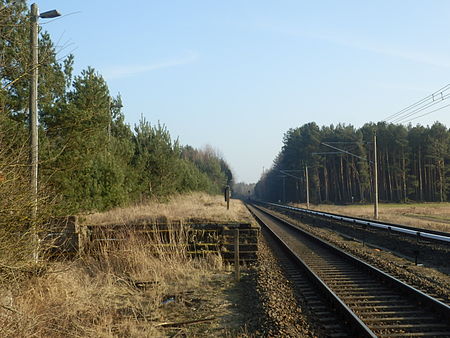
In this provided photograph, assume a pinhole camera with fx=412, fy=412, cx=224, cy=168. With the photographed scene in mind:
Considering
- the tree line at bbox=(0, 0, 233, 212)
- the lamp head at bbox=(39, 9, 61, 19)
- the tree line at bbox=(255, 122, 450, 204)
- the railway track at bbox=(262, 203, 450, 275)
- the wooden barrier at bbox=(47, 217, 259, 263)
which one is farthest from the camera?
the tree line at bbox=(255, 122, 450, 204)

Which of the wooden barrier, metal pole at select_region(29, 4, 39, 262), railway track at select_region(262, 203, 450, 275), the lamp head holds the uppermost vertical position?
the lamp head

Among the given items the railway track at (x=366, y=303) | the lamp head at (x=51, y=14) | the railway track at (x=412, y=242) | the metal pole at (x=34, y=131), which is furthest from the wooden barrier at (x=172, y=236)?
the railway track at (x=412, y=242)

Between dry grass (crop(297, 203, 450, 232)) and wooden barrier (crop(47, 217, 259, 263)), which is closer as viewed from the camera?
wooden barrier (crop(47, 217, 259, 263))

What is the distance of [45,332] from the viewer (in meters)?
5.75

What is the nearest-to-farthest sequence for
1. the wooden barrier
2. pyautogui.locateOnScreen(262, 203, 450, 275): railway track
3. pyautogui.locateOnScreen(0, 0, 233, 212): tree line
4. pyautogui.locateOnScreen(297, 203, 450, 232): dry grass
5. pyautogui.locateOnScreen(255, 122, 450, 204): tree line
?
1. pyautogui.locateOnScreen(0, 0, 233, 212): tree line
2. the wooden barrier
3. pyautogui.locateOnScreen(262, 203, 450, 275): railway track
4. pyautogui.locateOnScreen(297, 203, 450, 232): dry grass
5. pyautogui.locateOnScreen(255, 122, 450, 204): tree line

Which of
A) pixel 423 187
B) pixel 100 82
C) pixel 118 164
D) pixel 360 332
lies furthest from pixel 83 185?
pixel 423 187

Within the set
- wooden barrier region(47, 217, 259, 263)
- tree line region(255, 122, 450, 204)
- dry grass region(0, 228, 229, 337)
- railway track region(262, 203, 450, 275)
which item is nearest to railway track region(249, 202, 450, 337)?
wooden barrier region(47, 217, 259, 263)

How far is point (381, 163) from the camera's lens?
7775 centimetres

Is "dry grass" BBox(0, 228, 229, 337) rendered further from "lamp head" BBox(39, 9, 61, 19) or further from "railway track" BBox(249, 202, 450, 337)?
"lamp head" BBox(39, 9, 61, 19)

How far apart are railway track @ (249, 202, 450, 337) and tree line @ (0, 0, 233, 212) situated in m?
5.02

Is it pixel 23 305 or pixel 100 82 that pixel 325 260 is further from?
pixel 100 82

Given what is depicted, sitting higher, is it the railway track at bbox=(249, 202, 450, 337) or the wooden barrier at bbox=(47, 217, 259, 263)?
the wooden barrier at bbox=(47, 217, 259, 263)

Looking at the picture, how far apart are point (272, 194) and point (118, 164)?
363 ft

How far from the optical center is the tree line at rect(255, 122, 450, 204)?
72000mm
